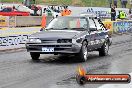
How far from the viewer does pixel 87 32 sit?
1411cm

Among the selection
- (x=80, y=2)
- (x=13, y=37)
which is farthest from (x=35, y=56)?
(x=80, y=2)

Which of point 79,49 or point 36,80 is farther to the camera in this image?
point 79,49

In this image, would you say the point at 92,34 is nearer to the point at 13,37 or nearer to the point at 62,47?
the point at 62,47

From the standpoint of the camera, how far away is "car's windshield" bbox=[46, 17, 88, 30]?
555 inches

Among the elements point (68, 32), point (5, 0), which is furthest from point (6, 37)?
point (5, 0)

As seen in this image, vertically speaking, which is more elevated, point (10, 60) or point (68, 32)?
point (68, 32)

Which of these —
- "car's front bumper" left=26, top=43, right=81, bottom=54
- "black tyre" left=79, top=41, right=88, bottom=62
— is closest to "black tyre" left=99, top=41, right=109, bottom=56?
"black tyre" left=79, top=41, right=88, bottom=62

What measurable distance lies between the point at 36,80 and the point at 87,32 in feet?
16.0

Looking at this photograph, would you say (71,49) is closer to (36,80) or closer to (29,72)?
(29,72)

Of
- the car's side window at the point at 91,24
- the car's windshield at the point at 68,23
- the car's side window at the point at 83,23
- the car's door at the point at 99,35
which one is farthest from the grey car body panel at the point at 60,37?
the car's door at the point at 99,35

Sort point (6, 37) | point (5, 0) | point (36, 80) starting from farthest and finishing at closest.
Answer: point (5, 0) → point (6, 37) → point (36, 80)

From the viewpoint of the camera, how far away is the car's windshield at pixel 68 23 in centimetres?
1411

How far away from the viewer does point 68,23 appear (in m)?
14.2

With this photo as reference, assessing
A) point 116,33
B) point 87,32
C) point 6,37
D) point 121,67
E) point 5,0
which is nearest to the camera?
point 121,67
